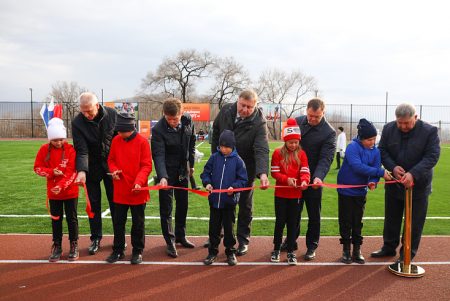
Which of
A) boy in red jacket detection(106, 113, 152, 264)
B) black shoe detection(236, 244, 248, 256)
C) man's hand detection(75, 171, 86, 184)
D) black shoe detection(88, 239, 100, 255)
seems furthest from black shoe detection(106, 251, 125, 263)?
black shoe detection(236, 244, 248, 256)

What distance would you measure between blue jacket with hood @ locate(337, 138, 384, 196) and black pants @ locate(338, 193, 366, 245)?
0.28 feet

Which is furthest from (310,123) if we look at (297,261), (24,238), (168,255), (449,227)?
(24,238)

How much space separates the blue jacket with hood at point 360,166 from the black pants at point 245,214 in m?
1.23

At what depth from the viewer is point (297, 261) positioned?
16.7 feet

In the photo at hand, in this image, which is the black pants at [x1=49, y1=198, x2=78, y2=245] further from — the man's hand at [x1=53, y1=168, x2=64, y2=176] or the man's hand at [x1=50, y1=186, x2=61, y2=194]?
the man's hand at [x1=53, y1=168, x2=64, y2=176]

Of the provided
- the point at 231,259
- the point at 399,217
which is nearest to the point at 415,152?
the point at 399,217

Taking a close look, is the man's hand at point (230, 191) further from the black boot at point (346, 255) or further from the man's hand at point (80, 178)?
the man's hand at point (80, 178)

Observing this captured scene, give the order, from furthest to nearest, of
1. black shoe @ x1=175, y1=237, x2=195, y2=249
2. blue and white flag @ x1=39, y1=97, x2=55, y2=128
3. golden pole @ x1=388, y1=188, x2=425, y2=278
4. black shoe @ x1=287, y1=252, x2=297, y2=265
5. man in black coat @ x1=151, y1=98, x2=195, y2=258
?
1. blue and white flag @ x1=39, y1=97, x2=55, y2=128
2. black shoe @ x1=175, y1=237, x2=195, y2=249
3. man in black coat @ x1=151, y1=98, x2=195, y2=258
4. black shoe @ x1=287, y1=252, x2=297, y2=265
5. golden pole @ x1=388, y1=188, x2=425, y2=278

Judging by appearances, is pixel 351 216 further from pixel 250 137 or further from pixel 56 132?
pixel 56 132

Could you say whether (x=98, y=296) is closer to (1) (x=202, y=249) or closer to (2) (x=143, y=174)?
(2) (x=143, y=174)

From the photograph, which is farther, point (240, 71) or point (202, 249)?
point (240, 71)

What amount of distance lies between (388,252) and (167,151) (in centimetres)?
336

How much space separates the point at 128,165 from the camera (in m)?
4.80

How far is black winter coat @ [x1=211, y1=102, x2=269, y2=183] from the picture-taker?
5086 mm
